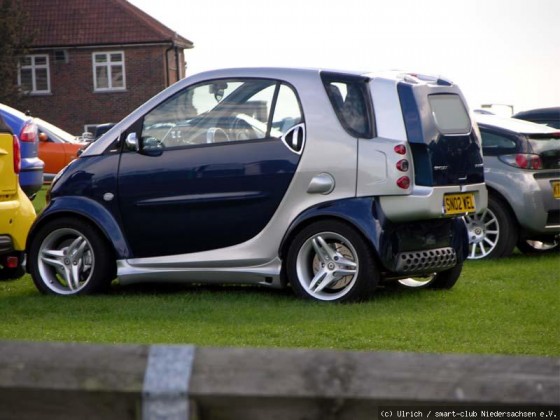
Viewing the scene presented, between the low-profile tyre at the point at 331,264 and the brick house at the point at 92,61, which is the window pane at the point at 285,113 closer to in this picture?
the low-profile tyre at the point at 331,264

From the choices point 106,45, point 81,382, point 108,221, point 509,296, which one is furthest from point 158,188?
point 106,45

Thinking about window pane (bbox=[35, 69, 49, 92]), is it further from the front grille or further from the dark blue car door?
the front grille

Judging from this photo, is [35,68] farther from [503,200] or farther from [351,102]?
[351,102]

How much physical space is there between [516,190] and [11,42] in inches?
1722

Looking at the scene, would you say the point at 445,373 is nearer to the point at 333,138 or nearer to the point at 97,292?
the point at 333,138

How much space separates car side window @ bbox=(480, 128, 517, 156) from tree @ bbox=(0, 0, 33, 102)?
4088 cm

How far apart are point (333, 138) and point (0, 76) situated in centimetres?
4530

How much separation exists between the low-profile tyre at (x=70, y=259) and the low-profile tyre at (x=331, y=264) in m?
1.48

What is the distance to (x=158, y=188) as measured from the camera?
9398 millimetres

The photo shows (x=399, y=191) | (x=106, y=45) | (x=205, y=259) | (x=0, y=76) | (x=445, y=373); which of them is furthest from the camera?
(x=106, y=45)

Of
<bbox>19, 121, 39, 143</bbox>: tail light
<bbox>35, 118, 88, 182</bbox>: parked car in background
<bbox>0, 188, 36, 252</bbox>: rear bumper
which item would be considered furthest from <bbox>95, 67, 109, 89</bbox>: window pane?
<bbox>0, 188, 36, 252</bbox>: rear bumper

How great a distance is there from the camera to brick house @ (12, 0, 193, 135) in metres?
59.6

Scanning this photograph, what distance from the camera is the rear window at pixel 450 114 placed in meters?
9.15

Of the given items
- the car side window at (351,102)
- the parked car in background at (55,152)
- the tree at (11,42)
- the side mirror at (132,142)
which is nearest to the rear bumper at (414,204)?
the car side window at (351,102)
